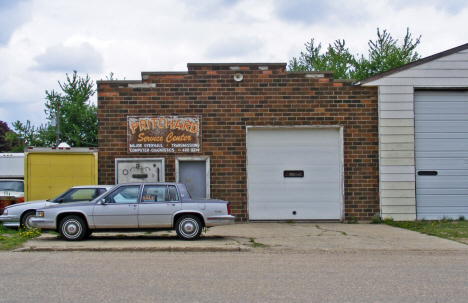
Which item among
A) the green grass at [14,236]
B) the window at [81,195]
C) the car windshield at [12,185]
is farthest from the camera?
the car windshield at [12,185]

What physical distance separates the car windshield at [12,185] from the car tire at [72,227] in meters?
6.24

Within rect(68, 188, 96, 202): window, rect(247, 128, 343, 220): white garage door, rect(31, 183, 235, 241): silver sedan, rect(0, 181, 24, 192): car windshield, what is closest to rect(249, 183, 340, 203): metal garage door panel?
rect(247, 128, 343, 220): white garage door

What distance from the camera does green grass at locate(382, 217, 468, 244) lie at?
12750 millimetres

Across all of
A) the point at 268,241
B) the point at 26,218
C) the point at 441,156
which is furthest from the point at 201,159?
the point at 441,156

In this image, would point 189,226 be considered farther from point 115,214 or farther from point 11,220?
point 11,220

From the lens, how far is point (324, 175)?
634 inches

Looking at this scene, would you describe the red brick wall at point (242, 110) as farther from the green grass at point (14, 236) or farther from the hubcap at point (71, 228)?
the hubcap at point (71, 228)

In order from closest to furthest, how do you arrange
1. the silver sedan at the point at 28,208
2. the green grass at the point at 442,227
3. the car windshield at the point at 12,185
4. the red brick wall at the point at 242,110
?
the green grass at the point at 442,227
the silver sedan at the point at 28,208
the red brick wall at the point at 242,110
the car windshield at the point at 12,185

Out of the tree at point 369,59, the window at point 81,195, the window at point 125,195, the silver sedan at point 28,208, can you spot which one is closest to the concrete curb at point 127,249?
the window at point 125,195

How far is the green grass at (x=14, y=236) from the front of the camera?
35.5ft

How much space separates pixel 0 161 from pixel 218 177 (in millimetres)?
13541

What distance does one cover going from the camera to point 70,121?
3700 centimetres

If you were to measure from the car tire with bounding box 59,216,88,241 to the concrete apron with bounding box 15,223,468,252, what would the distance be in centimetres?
18

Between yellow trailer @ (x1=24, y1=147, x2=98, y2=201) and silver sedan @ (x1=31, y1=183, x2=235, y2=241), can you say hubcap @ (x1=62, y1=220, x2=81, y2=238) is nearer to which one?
silver sedan @ (x1=31, y1=183, x2=235, y2=241)
